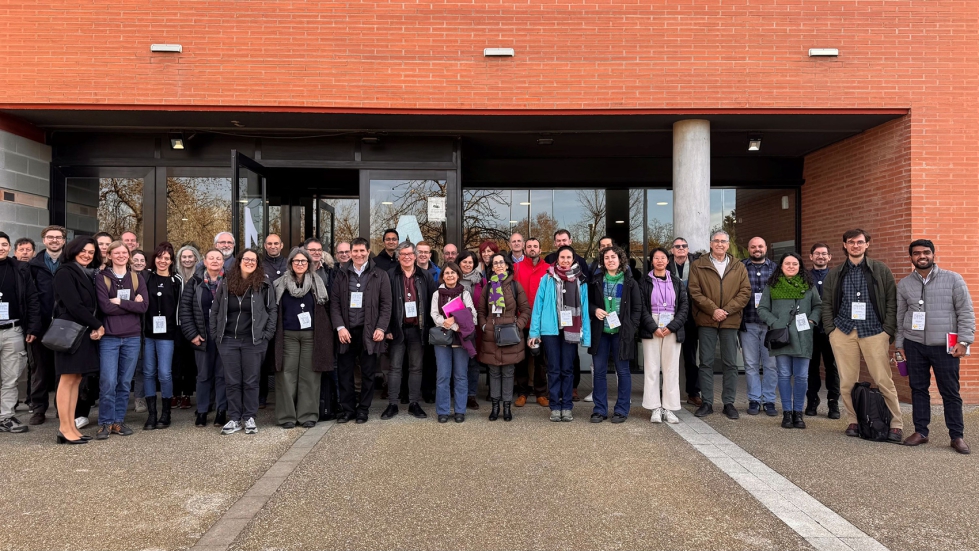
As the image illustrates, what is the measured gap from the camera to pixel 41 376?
6598mm

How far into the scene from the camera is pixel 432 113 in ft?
26.6

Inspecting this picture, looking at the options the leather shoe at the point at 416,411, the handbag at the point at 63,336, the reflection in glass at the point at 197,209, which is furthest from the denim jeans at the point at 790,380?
the reflection in glass at the point at 197,209

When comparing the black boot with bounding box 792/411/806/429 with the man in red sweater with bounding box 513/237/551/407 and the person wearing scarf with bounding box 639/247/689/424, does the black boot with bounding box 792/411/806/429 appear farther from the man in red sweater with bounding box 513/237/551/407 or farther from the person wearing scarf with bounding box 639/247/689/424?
the man in red sweater with bounding box 513/237/551/407

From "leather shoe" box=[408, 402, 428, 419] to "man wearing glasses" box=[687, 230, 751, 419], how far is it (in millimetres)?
3163

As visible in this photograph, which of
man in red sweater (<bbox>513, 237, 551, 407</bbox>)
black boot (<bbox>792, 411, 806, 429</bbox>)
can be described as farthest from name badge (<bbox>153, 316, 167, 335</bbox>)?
black boot (<bbox>792, 411, 806, 429</bbox>)

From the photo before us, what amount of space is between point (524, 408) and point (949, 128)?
263 inches

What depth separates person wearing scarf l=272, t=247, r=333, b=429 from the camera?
20.7 feet

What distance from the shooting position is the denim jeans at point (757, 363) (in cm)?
701

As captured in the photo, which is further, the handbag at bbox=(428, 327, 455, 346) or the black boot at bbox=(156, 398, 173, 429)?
the handbag at bbox=(428, 327, 455, 346)

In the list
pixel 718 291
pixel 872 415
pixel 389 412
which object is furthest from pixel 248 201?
pixel 872 415

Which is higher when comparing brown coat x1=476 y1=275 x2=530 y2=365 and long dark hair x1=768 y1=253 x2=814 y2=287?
long dark hair x1=768 y1=253 x2=814 y2=287

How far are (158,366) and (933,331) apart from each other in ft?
25.6

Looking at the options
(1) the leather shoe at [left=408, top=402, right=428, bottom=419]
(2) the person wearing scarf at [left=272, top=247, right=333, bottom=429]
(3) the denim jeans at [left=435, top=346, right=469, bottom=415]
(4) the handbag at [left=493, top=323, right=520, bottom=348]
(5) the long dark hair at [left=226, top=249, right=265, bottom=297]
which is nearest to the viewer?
(5) the long dark hair at [left=226, top=249, right=265, bottom=297]

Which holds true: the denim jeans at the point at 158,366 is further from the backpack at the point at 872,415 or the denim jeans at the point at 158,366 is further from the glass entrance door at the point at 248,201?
the backpack at the point at 872,415
